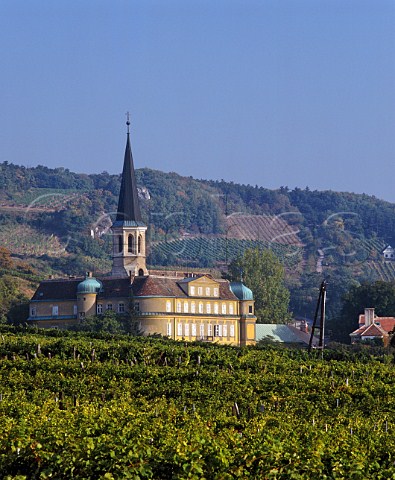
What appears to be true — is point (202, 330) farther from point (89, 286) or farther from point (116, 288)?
point (89, 286)

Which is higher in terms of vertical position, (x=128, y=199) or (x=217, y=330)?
(x=128, y=199)

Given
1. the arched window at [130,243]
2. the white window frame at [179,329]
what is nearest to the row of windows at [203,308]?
the white window frame at [179,329]

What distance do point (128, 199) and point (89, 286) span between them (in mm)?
20490

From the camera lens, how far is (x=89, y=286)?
12656 cm

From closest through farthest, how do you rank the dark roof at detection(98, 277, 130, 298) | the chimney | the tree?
the dark roof at detection(98, 277, 130, 298), the chimney, the tree

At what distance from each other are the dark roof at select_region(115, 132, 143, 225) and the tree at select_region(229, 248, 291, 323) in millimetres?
10953

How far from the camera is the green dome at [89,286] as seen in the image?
12612 centimetres

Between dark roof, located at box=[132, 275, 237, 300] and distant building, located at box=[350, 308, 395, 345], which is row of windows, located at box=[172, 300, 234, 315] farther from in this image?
distant building, located at box=[350, 308, 395, 345]

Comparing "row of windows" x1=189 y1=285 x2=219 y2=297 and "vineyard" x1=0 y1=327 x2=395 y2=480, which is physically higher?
"vineyard" x1=0 y1=327 x2=395 y2=480

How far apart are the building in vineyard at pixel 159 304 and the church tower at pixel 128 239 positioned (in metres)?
1.93

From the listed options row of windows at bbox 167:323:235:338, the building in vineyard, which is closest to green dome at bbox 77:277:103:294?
the building in vineyard

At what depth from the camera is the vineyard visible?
32531 millimetres

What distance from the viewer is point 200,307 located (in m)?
130

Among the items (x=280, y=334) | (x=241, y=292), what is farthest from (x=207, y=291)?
(x=280, y=334)
